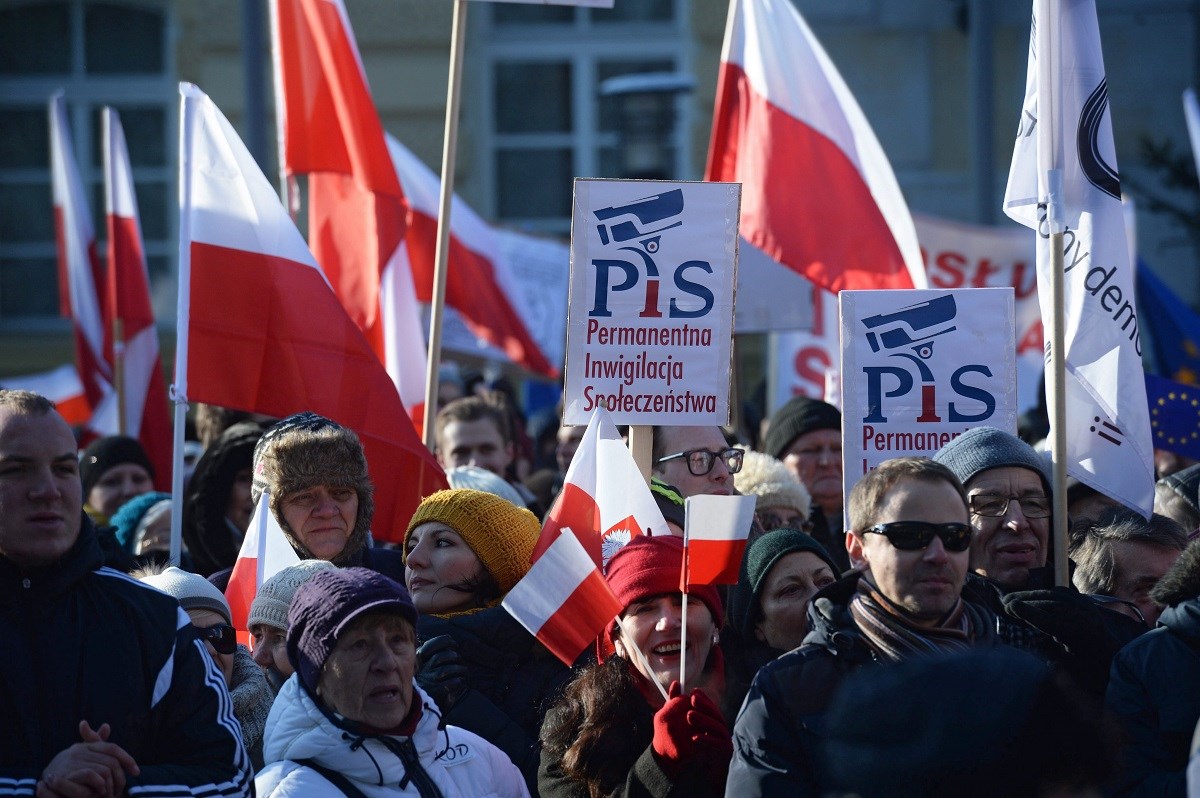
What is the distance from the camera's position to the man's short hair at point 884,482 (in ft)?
10.8

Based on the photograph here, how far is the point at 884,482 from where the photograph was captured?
330 centimetres

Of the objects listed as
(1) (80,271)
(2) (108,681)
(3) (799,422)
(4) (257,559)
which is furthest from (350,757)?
(1) (80,271)

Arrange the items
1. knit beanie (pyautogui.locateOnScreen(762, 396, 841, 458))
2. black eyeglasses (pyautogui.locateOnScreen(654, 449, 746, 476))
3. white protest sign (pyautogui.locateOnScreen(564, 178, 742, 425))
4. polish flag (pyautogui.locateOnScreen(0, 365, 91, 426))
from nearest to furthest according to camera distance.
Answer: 1. white protest sign (pyautogui.locateOnScreen(564, 178, 742, 425))
2. black eyeglasses (pyautogui.locateOnScreen(654, 449, 746, 476))
3. knit beanie (pyautogui.locateOnScreen(762, 396, 841, 458))
4. polish flag (pyautogui.locateOnScreen(0, 365, 91, 426))

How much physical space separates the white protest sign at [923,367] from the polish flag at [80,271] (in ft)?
17.9

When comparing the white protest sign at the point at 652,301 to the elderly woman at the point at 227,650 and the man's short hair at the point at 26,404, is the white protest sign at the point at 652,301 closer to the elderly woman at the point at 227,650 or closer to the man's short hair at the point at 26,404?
the elderly woman at the point at 227,650

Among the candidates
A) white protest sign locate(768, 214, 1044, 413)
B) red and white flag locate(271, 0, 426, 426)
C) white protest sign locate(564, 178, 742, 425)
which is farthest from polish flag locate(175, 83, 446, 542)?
white protest sign locate(768, 214, 1044, 413)

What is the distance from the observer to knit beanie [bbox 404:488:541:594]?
13.6 ft

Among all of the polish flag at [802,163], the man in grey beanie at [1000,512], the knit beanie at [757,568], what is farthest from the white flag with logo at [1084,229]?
the polish flag at [802,163]

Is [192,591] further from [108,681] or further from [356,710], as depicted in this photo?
[108,681]

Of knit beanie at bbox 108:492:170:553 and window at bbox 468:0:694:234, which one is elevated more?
window at bbox 468:0:694:234

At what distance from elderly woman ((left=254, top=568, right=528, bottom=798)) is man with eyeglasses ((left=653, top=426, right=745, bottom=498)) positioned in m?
1.77

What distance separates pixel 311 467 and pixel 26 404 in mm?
1421

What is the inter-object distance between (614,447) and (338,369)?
122cm

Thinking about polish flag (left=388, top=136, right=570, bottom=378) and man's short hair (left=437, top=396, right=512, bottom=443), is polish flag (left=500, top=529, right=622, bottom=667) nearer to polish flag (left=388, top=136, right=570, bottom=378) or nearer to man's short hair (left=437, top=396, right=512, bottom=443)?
man's short hair (left=437, top=396, right=512, bottom=443)
